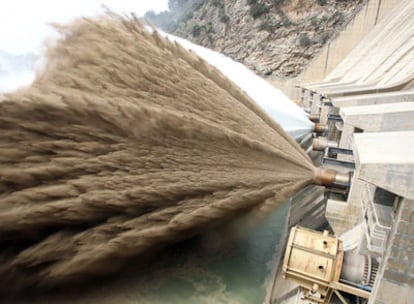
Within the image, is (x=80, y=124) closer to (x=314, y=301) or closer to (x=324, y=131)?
(x=314, y=301)

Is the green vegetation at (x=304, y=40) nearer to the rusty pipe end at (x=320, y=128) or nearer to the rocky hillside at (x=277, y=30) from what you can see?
the rocky hillside at (x=277, y=30)

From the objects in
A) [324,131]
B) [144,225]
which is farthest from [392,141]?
[324,131]

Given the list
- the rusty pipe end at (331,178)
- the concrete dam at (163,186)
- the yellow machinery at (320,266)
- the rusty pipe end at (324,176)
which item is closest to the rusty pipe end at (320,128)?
the concrete dam at (163,186)

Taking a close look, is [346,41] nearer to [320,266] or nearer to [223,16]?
[223,16]

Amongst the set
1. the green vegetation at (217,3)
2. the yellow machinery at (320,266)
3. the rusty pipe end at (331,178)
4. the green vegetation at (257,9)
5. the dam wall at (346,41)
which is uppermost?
the green vegetation at (217,3)

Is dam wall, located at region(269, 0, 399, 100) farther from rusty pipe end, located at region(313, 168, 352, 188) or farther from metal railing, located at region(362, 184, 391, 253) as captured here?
metal railing, located at region(362, 184, 391, 253)

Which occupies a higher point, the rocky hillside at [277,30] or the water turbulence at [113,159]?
the rocky hillside at [277,30]

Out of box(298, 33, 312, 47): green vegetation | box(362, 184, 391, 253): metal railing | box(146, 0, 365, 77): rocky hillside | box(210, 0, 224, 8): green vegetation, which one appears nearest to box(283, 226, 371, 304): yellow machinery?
box(362, 184, 391, 253): metal railing

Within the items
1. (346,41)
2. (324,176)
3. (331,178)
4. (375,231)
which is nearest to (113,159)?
(375,231)
